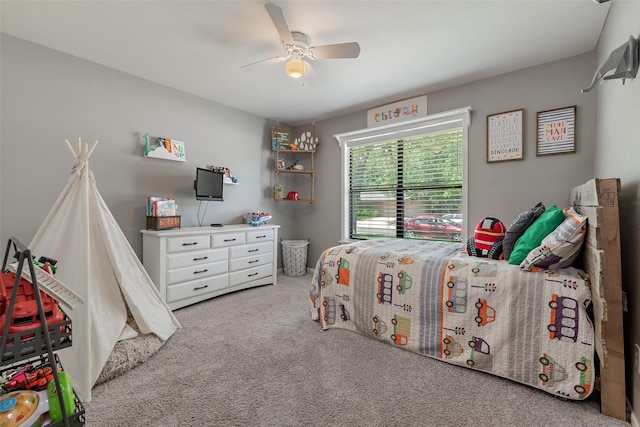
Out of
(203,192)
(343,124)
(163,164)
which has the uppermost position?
(343,124)

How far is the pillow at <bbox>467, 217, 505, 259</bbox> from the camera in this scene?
6.88 ft

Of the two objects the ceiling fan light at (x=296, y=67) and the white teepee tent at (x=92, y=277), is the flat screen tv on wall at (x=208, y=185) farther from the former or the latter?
the ceiling fan light at (x=296, y=67)

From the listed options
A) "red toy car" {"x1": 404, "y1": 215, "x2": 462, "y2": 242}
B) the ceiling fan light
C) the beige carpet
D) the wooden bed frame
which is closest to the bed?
the wooden bed frame

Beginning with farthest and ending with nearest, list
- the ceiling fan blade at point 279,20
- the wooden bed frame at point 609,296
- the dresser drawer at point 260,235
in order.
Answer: the dresser drawer at point 260,235 < the ceiling fan blade at point 279,20 < the wooden bed frame at point 609,296

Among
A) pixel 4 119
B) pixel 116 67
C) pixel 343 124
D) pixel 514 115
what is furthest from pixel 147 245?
pixel 514 115

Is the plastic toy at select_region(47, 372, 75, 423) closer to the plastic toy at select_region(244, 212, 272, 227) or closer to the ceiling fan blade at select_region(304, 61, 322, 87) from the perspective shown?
the ceiling fan blade at select_region(304, 61, 322, 87)

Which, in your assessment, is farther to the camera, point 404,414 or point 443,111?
point 443,111

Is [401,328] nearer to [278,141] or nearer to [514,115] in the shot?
[514,115]

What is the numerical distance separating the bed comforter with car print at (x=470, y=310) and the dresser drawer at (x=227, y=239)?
133 cm

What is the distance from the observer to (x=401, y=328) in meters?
2.09

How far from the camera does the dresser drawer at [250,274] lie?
3371 millimetres

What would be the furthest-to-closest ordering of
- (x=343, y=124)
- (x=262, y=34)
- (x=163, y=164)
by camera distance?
(x=343, y=124) → (x=163, y=164) → (x=262, y=34)

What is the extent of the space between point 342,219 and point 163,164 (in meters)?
2.43

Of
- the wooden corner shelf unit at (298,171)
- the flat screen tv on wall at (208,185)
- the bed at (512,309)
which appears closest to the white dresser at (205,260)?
the flat screen tv on wall at (208,185)
